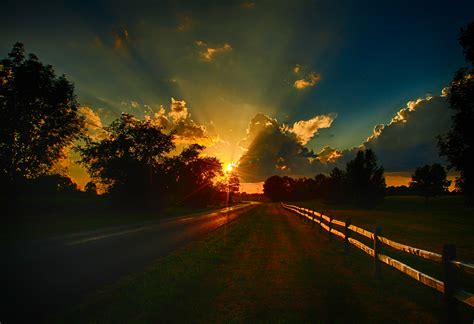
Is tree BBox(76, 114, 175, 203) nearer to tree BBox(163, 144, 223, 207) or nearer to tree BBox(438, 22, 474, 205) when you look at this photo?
tree BBox(163, 144, 223, 207)

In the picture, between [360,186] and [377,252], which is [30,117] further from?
[360,186]

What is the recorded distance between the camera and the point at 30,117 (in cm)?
3102

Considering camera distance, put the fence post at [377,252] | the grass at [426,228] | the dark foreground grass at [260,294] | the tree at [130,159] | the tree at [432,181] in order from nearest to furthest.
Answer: the dark foreground grass at [260,294], the fence post at [377,252], the grass at [426,228], the tree at [130,159], the tree at [432,181]

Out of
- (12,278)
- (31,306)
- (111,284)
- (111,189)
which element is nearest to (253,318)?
(111,284)

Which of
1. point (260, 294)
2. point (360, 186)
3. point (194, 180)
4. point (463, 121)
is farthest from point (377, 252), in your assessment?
point (360, 186)

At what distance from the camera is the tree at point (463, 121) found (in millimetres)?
21188

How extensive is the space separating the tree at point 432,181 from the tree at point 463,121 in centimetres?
9894

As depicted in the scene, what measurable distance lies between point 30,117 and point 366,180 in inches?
3040

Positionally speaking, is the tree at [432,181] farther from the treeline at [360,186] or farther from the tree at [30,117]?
the tree at [30,117]

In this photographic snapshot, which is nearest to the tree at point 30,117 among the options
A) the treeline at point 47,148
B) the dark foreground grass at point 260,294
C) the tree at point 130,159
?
the treeline at point 47,148

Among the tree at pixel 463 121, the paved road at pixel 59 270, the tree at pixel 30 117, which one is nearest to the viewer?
the paved road at pixel 59 270

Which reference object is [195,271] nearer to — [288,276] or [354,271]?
[288,276]

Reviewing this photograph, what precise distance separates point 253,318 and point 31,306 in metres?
4.28

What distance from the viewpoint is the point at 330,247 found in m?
13.8
